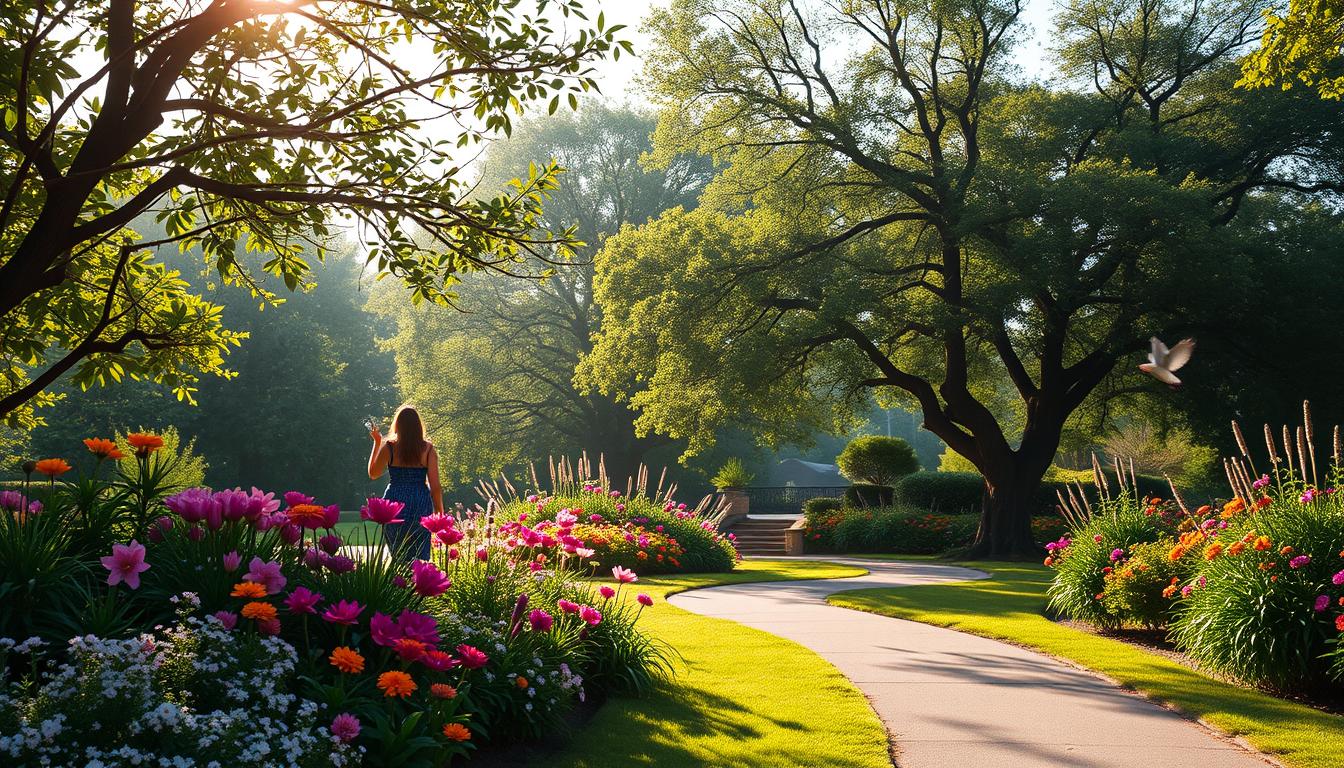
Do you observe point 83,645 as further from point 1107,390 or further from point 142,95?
point 1107,390

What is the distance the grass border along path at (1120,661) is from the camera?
16.9ft

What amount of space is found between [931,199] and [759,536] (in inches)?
434

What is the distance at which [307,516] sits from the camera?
394cm

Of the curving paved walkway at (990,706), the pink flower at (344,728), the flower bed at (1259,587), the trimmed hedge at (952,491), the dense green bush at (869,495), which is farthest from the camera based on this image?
the dense green bush at (869,495)

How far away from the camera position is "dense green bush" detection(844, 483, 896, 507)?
2625cm

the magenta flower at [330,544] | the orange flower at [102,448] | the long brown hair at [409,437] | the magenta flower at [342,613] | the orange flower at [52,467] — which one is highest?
the long brown hair at [409,437]

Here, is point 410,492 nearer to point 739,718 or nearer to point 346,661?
point 739,718

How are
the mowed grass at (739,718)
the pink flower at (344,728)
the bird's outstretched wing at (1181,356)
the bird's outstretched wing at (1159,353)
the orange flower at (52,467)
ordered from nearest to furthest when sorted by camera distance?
the pink flower at (344,728), the orange flower at (52,467), the mowed grass at (739,718), the bird's outstretched wing at (1181,356), the bird's outstretched wing at (1159,353)

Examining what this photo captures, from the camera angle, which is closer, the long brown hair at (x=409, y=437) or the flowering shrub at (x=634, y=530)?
the long brown hair at (x=409, y=437)

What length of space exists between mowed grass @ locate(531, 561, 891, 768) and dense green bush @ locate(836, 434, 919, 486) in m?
20.2

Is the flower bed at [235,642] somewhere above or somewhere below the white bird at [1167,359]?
below

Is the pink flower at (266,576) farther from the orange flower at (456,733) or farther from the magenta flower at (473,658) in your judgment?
the orange flower at (456,733)

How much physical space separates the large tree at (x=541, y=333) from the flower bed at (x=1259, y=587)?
73.7 feet

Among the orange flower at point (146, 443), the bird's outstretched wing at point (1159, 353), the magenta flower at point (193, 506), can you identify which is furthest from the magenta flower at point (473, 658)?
the bird's outstretched wing at point (1159, 353)
